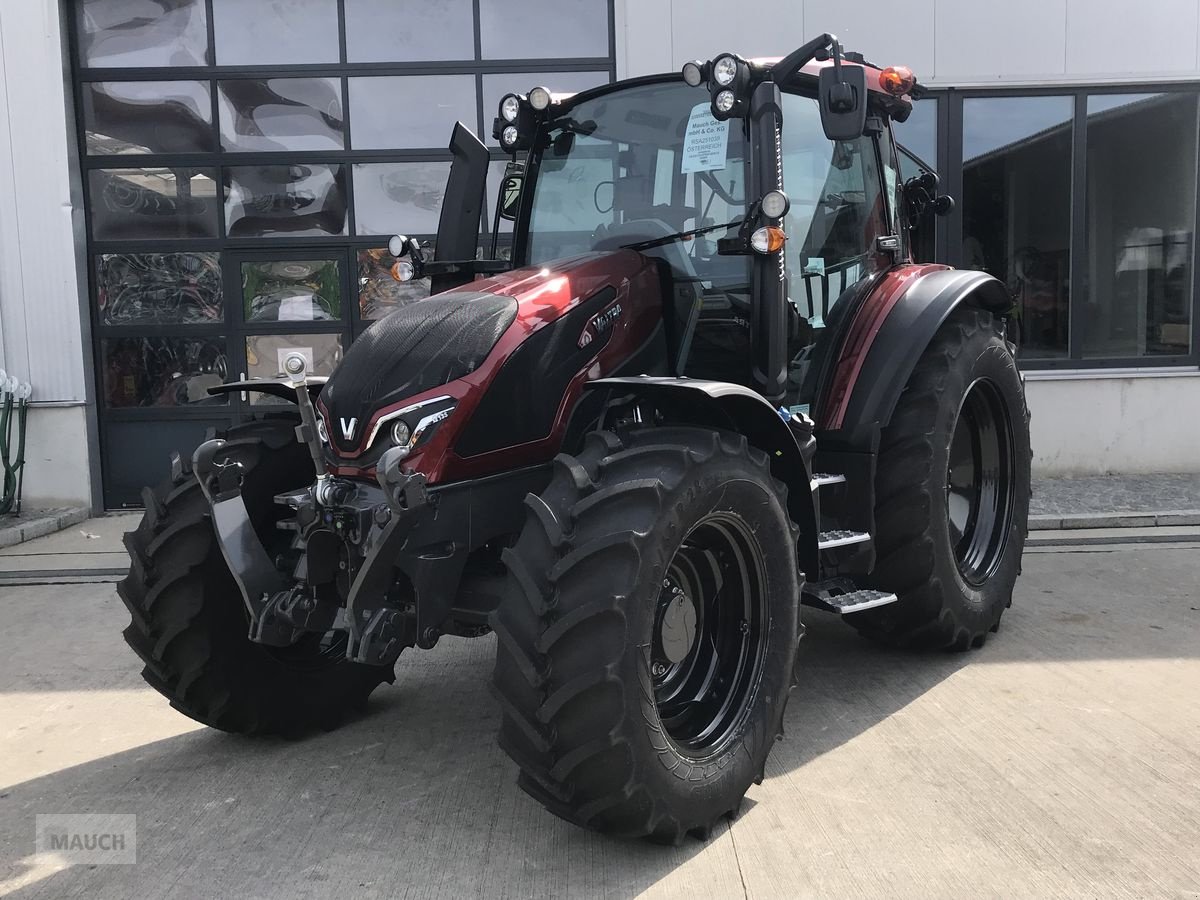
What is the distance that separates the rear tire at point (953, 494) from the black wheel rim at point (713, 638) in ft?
3.79

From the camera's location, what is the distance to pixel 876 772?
3.50 meters

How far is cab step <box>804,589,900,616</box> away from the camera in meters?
3.82

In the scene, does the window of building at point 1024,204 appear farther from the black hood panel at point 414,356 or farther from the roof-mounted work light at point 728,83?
the black hood panel at point 414,356

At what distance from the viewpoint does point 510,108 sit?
167 inches

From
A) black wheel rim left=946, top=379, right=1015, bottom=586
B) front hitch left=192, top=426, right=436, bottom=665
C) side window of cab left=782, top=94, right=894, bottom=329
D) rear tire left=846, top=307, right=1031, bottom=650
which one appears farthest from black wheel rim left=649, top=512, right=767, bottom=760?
black wheel rim left=946, top=379, right=1015, bottom=586

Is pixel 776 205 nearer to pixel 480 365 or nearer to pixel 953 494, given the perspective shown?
pixel 480 365

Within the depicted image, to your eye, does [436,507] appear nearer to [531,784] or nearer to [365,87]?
[531,784]

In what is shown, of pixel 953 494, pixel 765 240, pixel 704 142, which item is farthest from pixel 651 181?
pixel 953 494

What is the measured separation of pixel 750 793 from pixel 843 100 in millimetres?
2291

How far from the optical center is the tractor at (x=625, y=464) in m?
2.83

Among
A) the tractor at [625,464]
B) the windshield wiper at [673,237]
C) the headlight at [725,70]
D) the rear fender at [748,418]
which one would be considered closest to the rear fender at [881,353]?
the tractor at [625,464]

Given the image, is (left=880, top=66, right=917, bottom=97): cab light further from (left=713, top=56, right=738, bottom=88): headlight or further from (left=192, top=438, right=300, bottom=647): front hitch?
(left=192, top=438, right=300, bottom=647): front hitch

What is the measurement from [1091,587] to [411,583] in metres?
4.23

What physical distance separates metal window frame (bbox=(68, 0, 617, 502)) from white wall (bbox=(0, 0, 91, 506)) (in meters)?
0.21
